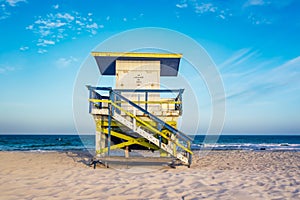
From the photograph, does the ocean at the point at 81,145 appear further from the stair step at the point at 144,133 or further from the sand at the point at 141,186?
the sand at the point at 141,186

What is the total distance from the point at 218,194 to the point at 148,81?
6.70 m

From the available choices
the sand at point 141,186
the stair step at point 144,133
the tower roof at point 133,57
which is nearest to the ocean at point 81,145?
the tower roof at point 133,57

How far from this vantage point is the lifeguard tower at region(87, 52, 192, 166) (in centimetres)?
859

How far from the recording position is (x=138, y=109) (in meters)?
8.48

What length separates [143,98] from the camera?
35.1ft

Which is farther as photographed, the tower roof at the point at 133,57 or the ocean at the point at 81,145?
the ocean at the point at 81,145

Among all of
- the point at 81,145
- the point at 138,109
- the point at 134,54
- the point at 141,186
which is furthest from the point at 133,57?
the point at 81,145

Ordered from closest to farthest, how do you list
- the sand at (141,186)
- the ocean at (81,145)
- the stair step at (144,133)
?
the sand at (141,186), the stair step at (144,133), the ocean at (81,145)

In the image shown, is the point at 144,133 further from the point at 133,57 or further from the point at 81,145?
the point at 81,145

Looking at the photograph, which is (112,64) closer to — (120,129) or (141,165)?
(120,129)

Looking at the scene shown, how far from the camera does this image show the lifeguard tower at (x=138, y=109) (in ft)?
28.2

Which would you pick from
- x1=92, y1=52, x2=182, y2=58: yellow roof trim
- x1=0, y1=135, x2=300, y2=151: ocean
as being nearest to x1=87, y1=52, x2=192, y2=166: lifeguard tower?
x1=92, y1=52, x2=182, y2=58: yellow roof trim

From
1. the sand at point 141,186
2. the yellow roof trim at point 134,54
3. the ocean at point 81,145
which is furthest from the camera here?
the ocean at point 81,145

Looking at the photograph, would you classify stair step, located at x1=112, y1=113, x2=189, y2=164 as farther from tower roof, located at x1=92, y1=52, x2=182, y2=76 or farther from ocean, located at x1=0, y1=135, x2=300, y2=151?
ocean, located at x1=0, y1=135, x2=300, y2=151
